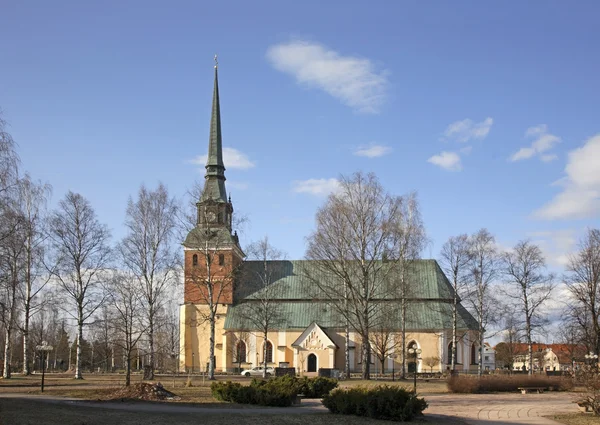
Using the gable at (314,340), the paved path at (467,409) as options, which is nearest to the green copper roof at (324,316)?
the gable at (314,340)

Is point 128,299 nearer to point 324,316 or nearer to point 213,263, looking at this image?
point 213,263

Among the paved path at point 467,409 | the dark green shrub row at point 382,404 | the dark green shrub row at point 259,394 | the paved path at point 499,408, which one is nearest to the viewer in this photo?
the dark green shrub row at point 382,404

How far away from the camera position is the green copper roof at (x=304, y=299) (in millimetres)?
58469

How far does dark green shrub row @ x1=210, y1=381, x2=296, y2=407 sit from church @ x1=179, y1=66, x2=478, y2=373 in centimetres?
3153

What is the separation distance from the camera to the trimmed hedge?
883 inches

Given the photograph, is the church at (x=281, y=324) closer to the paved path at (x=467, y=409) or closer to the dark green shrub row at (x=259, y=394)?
the paved path at (x=467, y=409)

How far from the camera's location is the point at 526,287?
51.5 metres

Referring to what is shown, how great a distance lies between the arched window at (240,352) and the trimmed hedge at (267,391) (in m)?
35.3

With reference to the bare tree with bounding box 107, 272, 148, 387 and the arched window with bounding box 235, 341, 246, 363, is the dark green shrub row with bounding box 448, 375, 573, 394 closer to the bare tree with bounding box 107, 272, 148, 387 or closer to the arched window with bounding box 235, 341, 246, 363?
the bare tree with bounding box 107, 272, 148, 387

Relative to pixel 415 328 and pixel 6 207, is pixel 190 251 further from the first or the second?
pixel 6 207

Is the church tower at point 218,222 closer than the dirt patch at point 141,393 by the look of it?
No

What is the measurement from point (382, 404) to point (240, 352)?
140 feet

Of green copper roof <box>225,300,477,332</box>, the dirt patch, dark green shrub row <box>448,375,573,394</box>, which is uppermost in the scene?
green copper roof <box>225,300,477,332</box>

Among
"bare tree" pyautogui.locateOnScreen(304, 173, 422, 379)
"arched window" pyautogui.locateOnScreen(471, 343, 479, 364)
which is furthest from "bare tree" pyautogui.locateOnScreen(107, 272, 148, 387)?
"arched window" pyautogui.locateOnScreen(471, 343, 479, 364)
